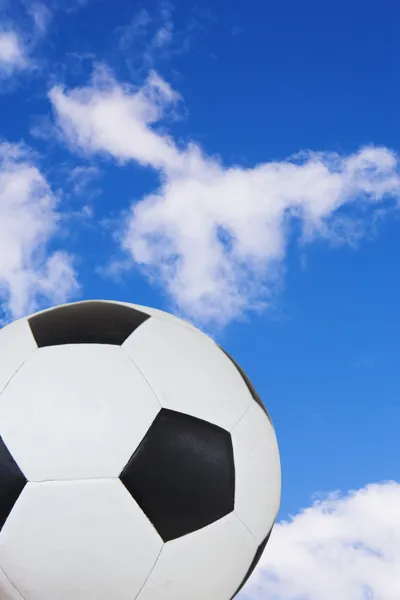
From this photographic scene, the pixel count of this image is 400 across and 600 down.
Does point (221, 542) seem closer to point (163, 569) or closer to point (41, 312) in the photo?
point (163, 569)

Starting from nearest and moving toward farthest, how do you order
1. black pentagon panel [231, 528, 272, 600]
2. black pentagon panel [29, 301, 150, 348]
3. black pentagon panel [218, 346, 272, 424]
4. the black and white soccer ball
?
the black and white soccer ball < black pentagon panel [29, 301, 150, 348] < black pentagon panel [231, 528, 272, 600] < black pentagon panel [218, 346, 272, 424]

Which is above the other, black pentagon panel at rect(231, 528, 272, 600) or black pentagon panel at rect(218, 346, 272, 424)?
black pentagon panel at rect(218, 346, 272, 424)

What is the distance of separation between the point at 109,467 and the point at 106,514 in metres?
0.23

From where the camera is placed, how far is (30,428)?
148 inches

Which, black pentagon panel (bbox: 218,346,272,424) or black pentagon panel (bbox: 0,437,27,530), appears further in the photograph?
black pentagon panel (bbox: 218,346,272,424)

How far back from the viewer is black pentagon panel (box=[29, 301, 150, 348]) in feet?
13.5

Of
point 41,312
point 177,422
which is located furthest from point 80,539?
point 41,312

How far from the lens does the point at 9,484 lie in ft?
12.1

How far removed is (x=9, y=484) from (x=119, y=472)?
0.59 m

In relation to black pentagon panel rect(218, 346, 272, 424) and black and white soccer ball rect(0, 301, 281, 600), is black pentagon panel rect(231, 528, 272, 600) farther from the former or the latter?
black pentagon panel rect(218, 346, 272, 424)

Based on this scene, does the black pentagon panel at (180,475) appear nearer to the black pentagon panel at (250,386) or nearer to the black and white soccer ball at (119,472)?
the black and white soccer ball at (119,472)

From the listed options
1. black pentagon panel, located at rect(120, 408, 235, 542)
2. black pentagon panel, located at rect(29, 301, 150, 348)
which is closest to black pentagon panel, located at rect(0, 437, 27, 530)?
black pentagon panel, located at rect(120, 408, 235, 542)

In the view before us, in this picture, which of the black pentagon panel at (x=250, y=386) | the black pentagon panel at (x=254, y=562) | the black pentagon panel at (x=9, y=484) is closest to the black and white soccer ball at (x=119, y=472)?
the black pentagon panel at (x=9, y=484)

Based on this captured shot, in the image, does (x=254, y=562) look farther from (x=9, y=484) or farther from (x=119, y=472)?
(x=9, y=484)
